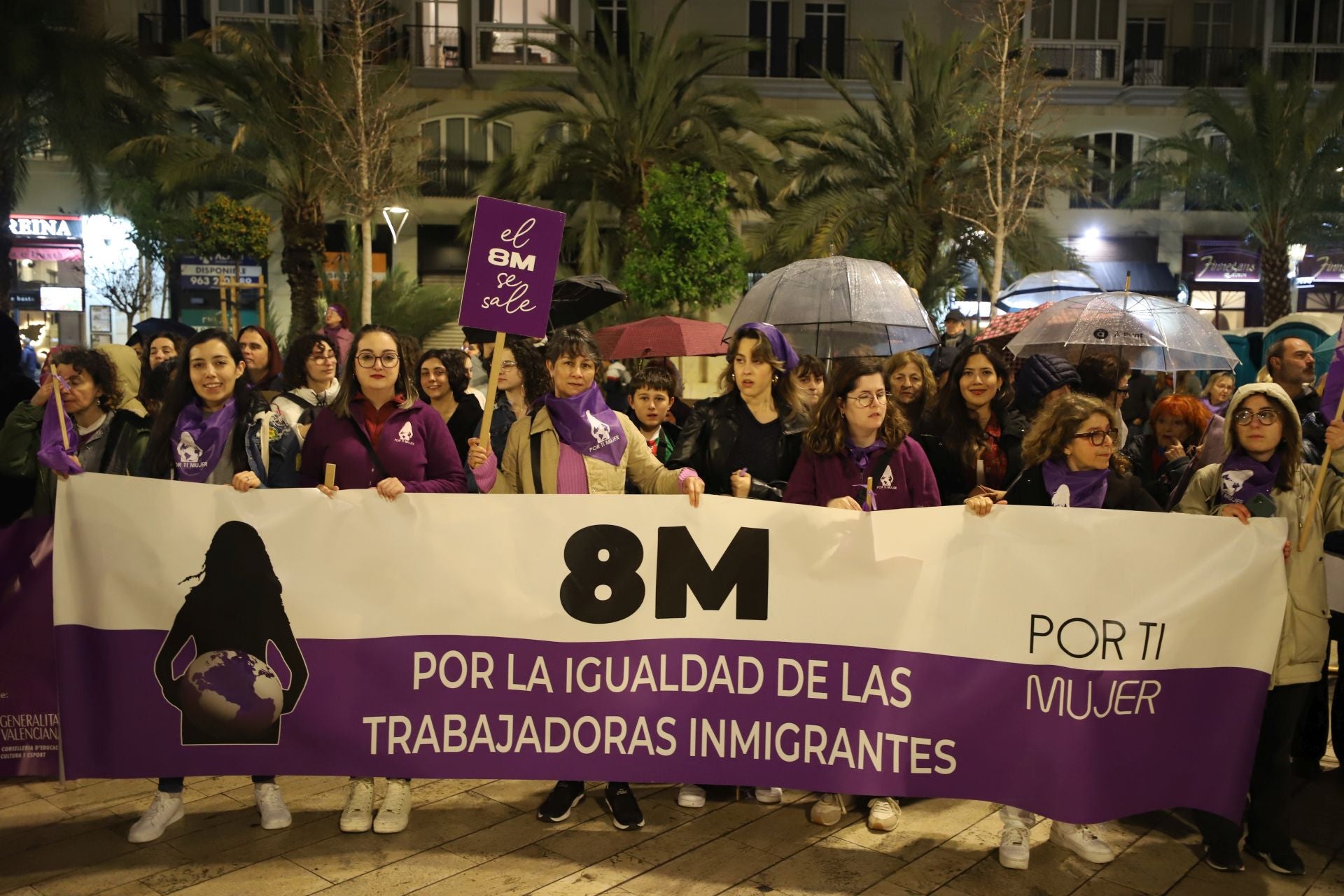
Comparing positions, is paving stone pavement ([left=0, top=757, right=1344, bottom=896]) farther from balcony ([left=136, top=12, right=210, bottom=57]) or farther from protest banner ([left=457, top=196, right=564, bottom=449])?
balcony ([left=136, top=12, right=210, bottom=57])

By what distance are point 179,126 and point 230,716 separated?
28.3 metres

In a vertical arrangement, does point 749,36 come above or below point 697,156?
above

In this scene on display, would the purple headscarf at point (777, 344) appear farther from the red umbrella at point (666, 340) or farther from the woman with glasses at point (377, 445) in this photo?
the red umbrella at point (666, 340)

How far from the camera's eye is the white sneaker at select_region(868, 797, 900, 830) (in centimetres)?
443

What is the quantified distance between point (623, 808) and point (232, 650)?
1530 mm

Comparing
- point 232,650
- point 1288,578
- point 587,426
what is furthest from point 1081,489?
point 232,650

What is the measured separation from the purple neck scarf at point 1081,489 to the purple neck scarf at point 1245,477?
43 centimetres

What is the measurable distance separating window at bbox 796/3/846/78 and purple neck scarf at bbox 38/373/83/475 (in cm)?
3013

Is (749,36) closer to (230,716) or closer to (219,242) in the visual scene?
(219,242)

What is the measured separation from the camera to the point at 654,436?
20.7 ft

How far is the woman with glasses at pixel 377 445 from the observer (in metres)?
4.35

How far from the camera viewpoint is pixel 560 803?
14.7 feet

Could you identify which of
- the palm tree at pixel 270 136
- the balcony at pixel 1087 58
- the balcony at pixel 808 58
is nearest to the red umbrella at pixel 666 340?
the palm tree at pixel 270 136

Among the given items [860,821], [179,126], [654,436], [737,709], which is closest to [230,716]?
[737,709]
